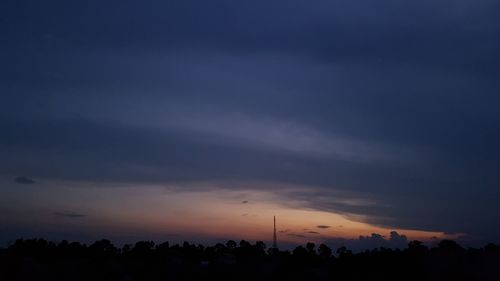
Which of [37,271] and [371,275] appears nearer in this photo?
[371,275]

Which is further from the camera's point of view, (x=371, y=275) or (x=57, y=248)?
(x=57, y=248)

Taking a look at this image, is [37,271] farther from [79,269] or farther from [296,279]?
[296,279]

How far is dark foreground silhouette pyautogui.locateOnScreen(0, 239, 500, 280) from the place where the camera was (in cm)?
6638

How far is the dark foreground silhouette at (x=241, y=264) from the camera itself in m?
66.4

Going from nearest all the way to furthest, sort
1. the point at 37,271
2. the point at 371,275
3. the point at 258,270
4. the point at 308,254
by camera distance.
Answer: the point at 371,275 → the point at 37,271 → the point at 258,270 → the point at 308,254

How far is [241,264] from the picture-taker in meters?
89.9

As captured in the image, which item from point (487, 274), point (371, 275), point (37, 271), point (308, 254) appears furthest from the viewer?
point (308, 254)

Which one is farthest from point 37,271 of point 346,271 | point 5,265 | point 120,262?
point 346,271

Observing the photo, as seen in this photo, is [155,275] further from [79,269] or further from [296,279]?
[296,279]

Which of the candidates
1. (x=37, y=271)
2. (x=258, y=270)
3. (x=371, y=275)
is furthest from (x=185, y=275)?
(x=371, y=275)

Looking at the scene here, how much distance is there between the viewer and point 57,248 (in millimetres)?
101375

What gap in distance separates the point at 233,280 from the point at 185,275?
6.74 m

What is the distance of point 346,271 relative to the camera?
78062 mm

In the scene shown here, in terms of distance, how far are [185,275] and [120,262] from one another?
12604 mm
